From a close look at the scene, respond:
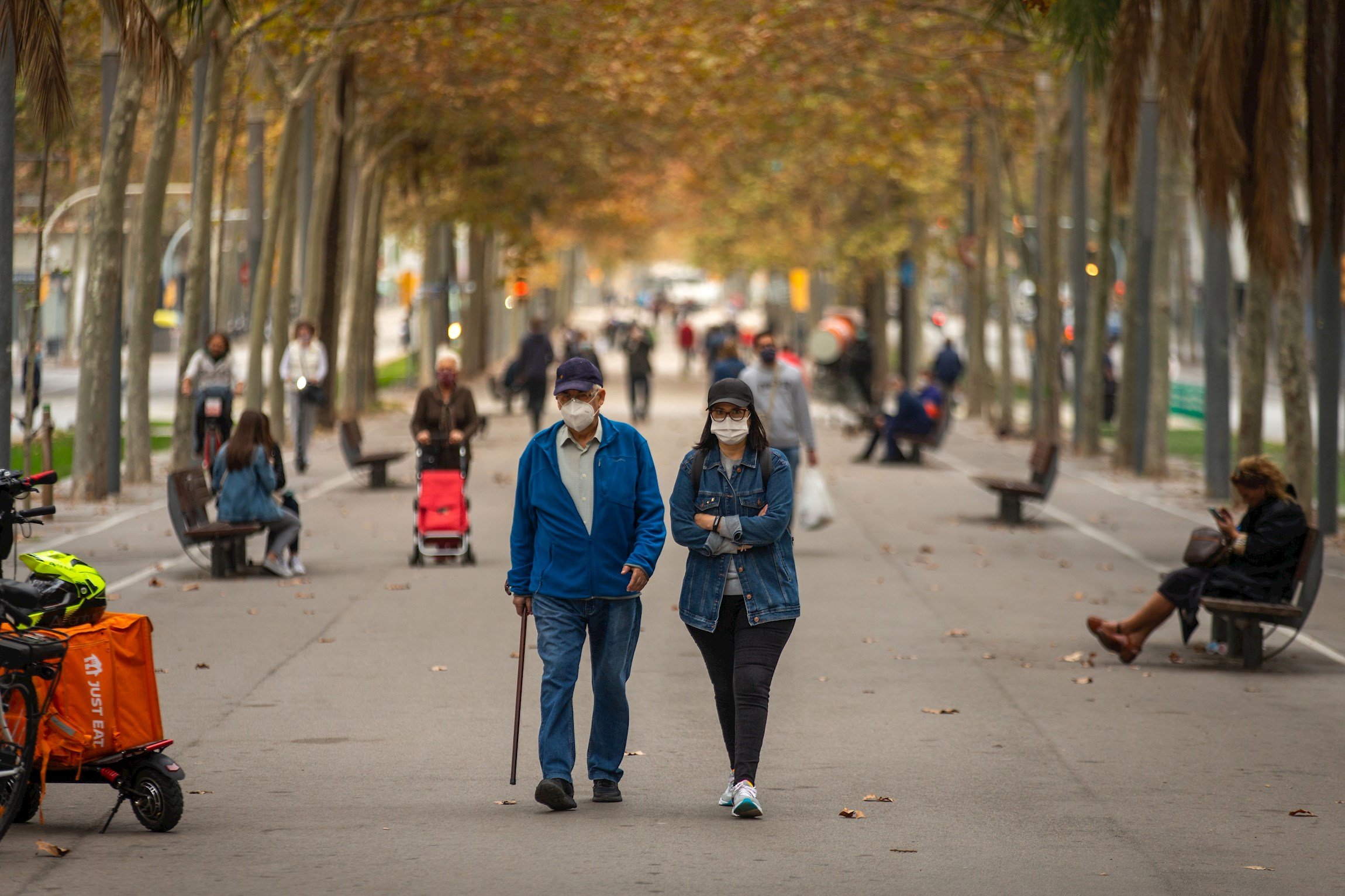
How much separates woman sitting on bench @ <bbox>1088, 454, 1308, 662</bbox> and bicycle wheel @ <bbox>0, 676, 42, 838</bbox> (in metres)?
6.54

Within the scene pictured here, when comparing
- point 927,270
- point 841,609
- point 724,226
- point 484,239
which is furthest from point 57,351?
point 841,609

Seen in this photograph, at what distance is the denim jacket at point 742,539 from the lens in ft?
23.1

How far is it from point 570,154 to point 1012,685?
34.4 metres

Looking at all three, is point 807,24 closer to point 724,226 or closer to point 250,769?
point 250,769

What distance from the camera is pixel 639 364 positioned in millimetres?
36031

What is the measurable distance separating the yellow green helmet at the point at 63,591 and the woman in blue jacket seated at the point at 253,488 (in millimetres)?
7479

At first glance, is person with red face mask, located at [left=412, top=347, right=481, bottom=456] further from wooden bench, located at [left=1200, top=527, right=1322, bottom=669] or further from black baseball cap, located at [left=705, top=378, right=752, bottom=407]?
black baseball cap, located at [left=705, top=378, right=752, bottom=407]

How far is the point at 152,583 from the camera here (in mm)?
14016

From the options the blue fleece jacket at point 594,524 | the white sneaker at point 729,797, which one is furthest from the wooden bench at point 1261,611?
the blue fleece jacket at point 594,524

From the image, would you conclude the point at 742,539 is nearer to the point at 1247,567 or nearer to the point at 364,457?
the point at 1247,567

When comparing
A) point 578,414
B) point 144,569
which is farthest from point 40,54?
point 144,569

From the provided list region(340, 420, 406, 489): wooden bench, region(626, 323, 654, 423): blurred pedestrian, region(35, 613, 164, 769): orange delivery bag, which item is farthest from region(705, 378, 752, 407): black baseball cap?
region(626, 323, 654, 423): blurred pedestrian

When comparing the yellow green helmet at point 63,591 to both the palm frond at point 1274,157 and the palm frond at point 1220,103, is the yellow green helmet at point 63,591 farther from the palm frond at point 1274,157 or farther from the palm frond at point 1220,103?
the palm frond at point 1274,157

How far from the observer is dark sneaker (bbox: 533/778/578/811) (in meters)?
7.01
